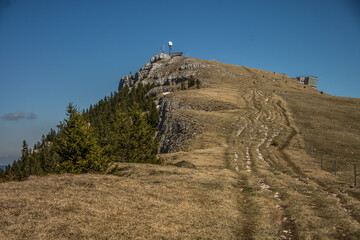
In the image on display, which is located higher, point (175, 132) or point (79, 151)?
point (175, 132)

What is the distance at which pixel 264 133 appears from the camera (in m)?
61.2

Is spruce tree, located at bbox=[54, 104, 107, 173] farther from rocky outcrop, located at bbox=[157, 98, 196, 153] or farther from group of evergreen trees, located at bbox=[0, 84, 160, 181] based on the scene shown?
rocky outcrop, located at bbox=[157, 98, 196, 153]

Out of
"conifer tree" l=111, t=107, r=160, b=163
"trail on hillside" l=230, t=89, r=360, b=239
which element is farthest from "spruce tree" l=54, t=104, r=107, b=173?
"trail on hillside" l=230, t=89, r=360, b=239

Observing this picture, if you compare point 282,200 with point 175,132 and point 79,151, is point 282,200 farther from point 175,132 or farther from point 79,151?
point 175,132

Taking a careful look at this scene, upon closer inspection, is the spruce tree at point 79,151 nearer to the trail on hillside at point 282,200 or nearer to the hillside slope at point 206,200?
the hillside slope at point 206,200

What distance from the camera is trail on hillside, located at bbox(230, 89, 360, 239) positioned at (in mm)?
14367

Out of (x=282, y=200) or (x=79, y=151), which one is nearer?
(x=282, y=200)

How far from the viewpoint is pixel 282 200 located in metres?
20.3

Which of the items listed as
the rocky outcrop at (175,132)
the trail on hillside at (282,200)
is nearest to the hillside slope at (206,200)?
the trail on hillside at (282,200)

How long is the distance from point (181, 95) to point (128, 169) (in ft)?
230

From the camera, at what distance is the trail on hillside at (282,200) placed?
14367 millimetres

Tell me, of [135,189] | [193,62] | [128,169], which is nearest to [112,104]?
[193,62]

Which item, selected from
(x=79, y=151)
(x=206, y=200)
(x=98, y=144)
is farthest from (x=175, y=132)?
(x=206, y=200)

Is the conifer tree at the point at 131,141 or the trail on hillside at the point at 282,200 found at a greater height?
the conifer tree at the point at 131,141
